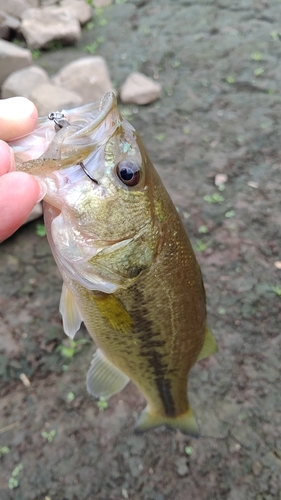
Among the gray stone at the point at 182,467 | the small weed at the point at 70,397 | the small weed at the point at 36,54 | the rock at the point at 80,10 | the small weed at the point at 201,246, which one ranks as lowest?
the gray stone at the point at 182,467

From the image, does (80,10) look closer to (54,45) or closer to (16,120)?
(54,45)

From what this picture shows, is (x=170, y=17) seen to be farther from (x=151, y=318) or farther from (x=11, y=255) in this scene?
(x=151, y=318)

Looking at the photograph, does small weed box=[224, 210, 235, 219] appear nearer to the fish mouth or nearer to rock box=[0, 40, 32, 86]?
the fish mouth

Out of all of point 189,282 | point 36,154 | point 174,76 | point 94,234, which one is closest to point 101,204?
point 94,234

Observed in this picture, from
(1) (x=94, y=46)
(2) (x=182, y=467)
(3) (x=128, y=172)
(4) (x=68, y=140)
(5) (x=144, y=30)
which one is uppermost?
(4) (x=68, y=140)

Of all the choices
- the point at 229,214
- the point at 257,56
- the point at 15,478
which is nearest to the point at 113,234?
the point at 15,478

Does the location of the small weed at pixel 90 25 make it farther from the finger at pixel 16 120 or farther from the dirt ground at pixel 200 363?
the finger at pixel 16 120

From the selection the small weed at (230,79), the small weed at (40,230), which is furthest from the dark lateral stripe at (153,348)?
the small weed at (230,79)
